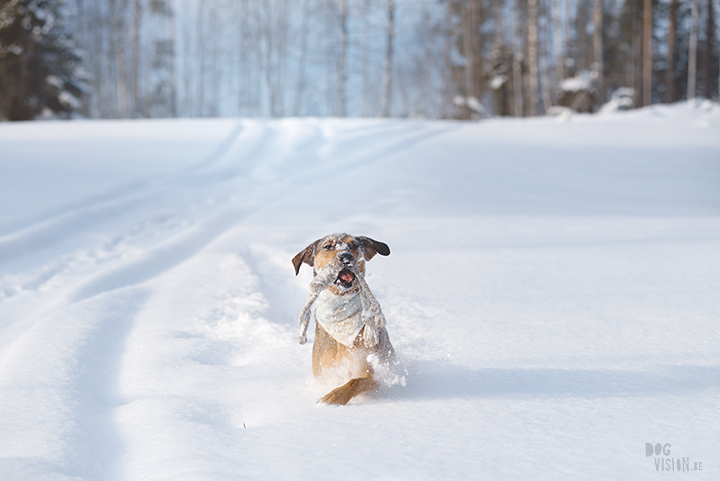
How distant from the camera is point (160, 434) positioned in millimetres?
1554

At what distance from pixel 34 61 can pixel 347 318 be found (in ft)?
58.5

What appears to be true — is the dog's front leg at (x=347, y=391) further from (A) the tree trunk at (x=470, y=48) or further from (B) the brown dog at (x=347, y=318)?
(A) the tree trunk at (x=470, y=48)

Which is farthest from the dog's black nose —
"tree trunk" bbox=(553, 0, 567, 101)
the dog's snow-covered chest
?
"tree trunk" bbox=(553, 0, 567, 101)

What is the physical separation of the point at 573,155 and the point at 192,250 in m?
5.69

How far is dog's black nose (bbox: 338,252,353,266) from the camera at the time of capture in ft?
5.21

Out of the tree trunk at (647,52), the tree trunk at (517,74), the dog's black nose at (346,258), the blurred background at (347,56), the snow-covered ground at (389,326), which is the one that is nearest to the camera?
the snow-covered ground at (389,326)

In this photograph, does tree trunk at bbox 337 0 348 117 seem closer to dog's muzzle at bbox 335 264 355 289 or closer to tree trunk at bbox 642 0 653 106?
tree trunk at bbox 642 0 653 106

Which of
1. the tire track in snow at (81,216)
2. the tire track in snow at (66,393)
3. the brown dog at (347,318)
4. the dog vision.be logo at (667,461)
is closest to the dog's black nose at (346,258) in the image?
the brown dog at (347,318)

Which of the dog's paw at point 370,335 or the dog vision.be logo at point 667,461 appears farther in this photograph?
the dog's paw at point 370,335

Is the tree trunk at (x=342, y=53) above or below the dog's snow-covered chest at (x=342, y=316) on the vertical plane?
above

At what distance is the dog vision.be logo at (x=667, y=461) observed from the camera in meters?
1.29

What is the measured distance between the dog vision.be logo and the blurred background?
16594mm

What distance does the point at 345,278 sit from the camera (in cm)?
161

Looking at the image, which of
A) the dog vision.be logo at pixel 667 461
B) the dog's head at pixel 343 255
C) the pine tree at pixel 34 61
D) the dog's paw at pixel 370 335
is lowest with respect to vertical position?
the dog vision.be logo at pixel 667 461
